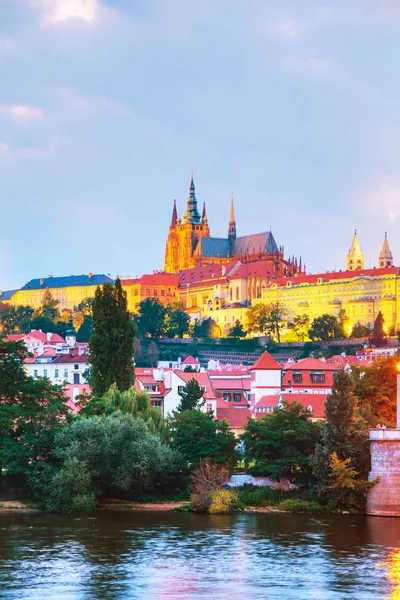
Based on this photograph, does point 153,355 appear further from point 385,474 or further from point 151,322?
point 385,474

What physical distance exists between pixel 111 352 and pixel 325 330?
125 m

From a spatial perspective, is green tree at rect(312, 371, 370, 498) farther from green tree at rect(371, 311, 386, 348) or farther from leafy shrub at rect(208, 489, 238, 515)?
green tree at rect(371, 311, 386, 348)

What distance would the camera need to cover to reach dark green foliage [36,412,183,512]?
51906 millimetres

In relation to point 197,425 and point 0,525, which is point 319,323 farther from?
point 0,525

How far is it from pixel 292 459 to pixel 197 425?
5.78 m

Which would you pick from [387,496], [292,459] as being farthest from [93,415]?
[387,496]

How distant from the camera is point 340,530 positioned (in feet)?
154

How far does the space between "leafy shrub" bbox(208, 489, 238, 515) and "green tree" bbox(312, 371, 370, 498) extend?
3693 mm

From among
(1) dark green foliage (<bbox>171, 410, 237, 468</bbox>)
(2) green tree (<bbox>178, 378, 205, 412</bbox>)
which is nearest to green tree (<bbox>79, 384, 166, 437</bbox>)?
(1) dark green foliage (<bbox>171, 410, 237, 468</bbox>)

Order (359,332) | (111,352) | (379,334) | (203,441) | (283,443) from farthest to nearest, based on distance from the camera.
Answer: (359,332), (379,334), (111,352), (203,441), (283,443)

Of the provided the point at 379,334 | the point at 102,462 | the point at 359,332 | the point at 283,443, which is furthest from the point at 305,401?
the point at 359,332

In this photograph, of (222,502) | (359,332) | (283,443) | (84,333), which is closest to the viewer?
(222,502)

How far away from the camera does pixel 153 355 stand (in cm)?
17262

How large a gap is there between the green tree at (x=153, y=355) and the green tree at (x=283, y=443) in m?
111
